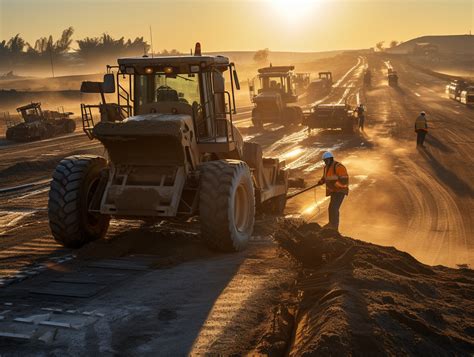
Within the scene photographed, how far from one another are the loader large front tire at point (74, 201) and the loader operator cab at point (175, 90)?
71 cm

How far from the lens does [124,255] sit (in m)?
10.6

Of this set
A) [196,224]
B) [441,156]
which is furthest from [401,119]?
[196,224]

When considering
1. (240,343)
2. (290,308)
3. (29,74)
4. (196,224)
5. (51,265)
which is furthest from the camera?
(29,74)

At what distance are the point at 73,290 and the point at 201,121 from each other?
4.17 m

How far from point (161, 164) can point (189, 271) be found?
2.08 meters

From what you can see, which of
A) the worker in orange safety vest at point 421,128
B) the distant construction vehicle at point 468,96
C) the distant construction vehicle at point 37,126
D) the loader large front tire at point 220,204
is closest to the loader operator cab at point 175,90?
the loader large front tire at point 220,204

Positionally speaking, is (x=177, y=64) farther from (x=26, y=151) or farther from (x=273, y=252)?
(x=26, y=151)

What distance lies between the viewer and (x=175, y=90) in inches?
456

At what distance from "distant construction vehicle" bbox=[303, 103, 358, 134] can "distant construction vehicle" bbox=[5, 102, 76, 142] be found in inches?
588

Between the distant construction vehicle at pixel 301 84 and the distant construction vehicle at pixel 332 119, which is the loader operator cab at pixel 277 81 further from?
the distant construction vehicle at pixel 301 84

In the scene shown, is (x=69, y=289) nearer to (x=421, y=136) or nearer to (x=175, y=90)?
(x=175, y=90)

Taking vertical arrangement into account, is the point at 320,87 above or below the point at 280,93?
below

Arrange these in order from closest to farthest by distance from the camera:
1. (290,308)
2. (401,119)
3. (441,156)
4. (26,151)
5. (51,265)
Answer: (290,308) < (51,265) < (441,156) < (26,151) < (401,119)

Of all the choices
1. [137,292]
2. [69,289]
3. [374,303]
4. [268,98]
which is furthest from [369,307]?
[268,98]
